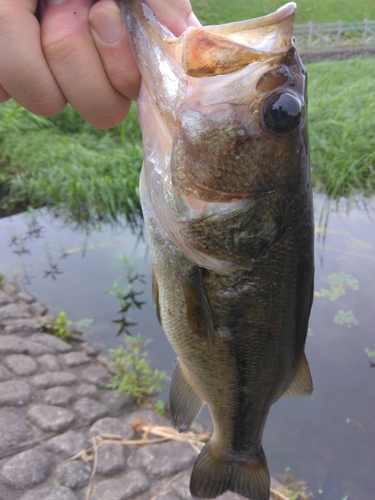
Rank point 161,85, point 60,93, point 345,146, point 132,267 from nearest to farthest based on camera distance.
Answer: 1. point 161,85
2. point 60,93
3. point 132,267
4. point 345,146

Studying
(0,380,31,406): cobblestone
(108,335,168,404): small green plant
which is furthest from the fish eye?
(0,380,31,406): cobblestone

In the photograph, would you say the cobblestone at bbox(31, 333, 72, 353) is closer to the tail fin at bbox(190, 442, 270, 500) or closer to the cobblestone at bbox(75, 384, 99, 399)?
the cobblestone at bbox(75, 384, 99, 399)

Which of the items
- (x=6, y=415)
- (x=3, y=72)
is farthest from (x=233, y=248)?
(x=6, y=415)

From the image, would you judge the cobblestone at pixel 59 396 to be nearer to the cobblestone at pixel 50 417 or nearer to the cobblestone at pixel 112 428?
the cobblestone at pixel 50 417

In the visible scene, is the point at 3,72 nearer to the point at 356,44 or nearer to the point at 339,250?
the point at 339,250

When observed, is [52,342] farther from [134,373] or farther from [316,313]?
[316,313]

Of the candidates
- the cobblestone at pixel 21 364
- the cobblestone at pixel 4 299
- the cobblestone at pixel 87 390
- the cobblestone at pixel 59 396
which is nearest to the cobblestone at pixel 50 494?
the cobblestone at pixel 59 396
